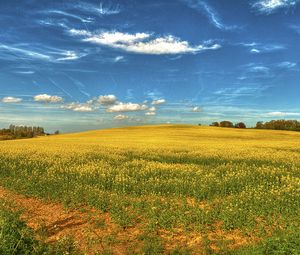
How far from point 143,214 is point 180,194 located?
2400 mm

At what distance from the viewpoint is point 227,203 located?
37.7 ft

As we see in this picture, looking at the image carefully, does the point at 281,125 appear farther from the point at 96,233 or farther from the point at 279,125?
the point at 96,233

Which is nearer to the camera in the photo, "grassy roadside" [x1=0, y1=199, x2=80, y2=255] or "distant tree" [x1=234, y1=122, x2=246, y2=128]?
"grassy roadside" [x1=0, y1=199, x2=80, y2=255]

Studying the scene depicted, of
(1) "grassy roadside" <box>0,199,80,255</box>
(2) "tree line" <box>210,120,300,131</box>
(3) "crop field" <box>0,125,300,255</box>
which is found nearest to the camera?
(1) "grassy roadside" <box>0,199,80,255</box>

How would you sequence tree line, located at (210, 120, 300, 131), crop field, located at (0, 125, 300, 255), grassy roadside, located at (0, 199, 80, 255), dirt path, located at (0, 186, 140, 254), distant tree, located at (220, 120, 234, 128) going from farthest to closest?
distant tree, located at (220, 120, 234, 128) → tree line, located at (210, 120, 300, 131) → dirt path, located at (0, 186, 140, 254) → crop field, located at (0, 125, 300, 255) → grassy roadside, located at (0, 199, 80, 255)

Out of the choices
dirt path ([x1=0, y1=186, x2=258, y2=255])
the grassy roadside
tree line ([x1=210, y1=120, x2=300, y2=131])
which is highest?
tree line ([x1=210, y1=120, x2=300, y2=131])

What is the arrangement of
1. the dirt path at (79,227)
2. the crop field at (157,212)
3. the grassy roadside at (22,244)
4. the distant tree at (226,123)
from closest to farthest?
Answer: the grassy roadside at (22,244) → the crop field at (157,212) → the dirt path at (79,227) → the distant tree at (226,123)

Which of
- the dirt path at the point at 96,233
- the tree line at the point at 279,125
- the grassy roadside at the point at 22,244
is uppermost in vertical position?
the tree line at the point at 279,125

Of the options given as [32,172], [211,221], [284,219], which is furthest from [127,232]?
[32,172]

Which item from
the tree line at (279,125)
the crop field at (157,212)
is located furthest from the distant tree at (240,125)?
the crop field at (157,212)

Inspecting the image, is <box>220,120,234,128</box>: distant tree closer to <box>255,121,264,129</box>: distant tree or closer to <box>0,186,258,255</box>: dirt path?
<box>255,121,264,129</box>: distant tree

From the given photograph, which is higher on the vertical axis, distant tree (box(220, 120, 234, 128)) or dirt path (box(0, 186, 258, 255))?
distant tree (box(220, 120, 234, 128))

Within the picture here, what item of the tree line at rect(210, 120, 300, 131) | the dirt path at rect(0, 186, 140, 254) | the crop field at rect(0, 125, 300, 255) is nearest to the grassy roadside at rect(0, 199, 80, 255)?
the crop field at rect(0, 125, 300, 255)

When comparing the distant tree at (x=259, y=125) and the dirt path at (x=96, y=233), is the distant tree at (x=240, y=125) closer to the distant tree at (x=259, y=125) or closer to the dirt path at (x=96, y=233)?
the distant tree at (x=259, y=125)
